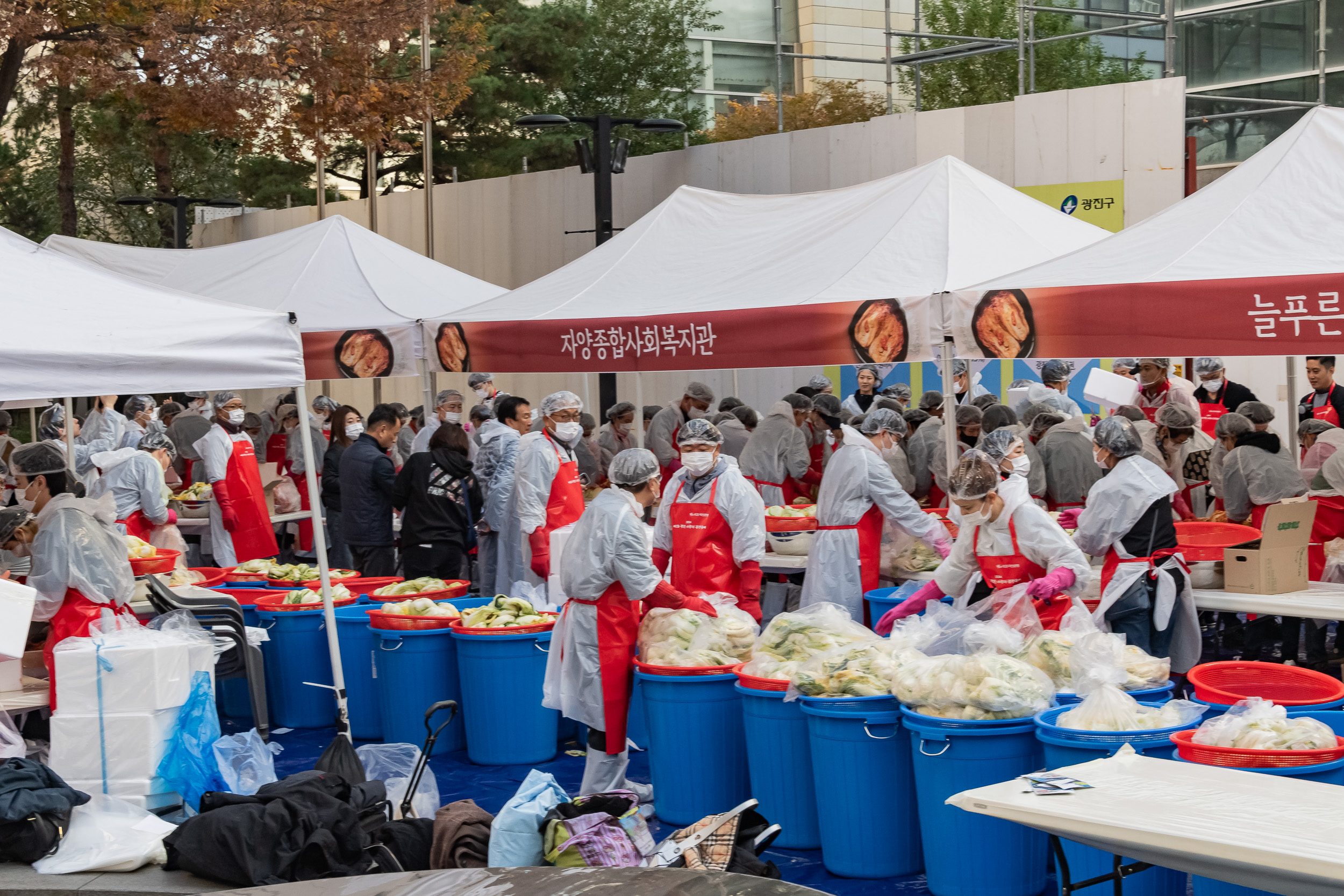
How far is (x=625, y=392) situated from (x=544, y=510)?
12.7 metres

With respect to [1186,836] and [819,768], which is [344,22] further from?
[1186,836]

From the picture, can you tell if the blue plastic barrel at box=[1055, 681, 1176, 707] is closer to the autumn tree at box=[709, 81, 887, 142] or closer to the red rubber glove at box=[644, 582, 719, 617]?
the red rubber glove at box=[644, 582, 719, 617]

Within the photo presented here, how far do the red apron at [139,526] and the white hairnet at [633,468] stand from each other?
5.98 meters

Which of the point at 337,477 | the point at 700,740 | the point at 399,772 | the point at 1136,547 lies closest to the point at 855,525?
the point at 1136,547

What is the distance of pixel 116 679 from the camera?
6.29m

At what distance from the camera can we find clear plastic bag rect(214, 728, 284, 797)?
263 inches

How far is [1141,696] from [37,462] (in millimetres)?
5451

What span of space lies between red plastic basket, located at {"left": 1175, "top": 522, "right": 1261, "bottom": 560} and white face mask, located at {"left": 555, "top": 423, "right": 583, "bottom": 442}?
169 inches

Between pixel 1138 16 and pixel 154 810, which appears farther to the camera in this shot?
pixel 1138 16

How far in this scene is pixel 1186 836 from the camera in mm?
3572

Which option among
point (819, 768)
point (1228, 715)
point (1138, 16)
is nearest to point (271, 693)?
point (819, 768)

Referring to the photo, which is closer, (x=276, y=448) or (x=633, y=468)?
(x=633, y=468)

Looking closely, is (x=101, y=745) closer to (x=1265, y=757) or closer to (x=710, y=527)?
(x=710, y=527)

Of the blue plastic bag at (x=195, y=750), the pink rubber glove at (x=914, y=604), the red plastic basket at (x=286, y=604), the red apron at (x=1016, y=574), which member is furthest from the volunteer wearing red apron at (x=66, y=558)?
the red apron at (x=1016, y=574)
